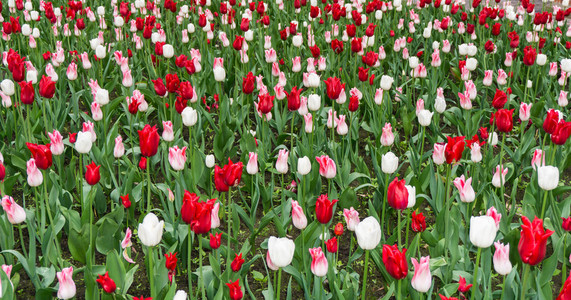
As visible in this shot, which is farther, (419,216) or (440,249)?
(440,249)

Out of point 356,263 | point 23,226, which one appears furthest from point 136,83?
point 356,263

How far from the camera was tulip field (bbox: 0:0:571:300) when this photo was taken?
2295 millimetres

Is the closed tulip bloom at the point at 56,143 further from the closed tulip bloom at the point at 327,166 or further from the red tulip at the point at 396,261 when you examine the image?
the red tulip at the point at 396,261

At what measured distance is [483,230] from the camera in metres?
1.96

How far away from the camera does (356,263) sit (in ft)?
9.95

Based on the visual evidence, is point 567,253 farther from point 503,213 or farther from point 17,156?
point 17,156

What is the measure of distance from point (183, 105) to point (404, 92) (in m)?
2.31

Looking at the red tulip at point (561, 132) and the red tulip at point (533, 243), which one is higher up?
the red tulip at point (533, 243)

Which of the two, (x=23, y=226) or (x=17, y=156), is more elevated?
(x=17, y=156)

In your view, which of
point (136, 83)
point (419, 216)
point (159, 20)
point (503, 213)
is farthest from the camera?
point (159, 20)

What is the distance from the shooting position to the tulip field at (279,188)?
2295 millimetres

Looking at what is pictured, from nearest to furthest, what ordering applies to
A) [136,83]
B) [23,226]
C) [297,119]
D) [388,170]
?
[388,170] → [23,226] → [297,119] → [136,83]

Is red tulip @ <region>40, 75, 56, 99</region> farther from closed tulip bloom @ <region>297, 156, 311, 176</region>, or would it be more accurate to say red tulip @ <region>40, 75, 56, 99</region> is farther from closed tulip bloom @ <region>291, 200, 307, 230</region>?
closed tulip bloom @ <region>291, 200, 307, 230</region>

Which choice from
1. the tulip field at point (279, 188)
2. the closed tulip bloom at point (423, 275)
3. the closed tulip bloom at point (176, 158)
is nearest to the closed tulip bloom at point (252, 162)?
the tulip field at point (279, 188)
